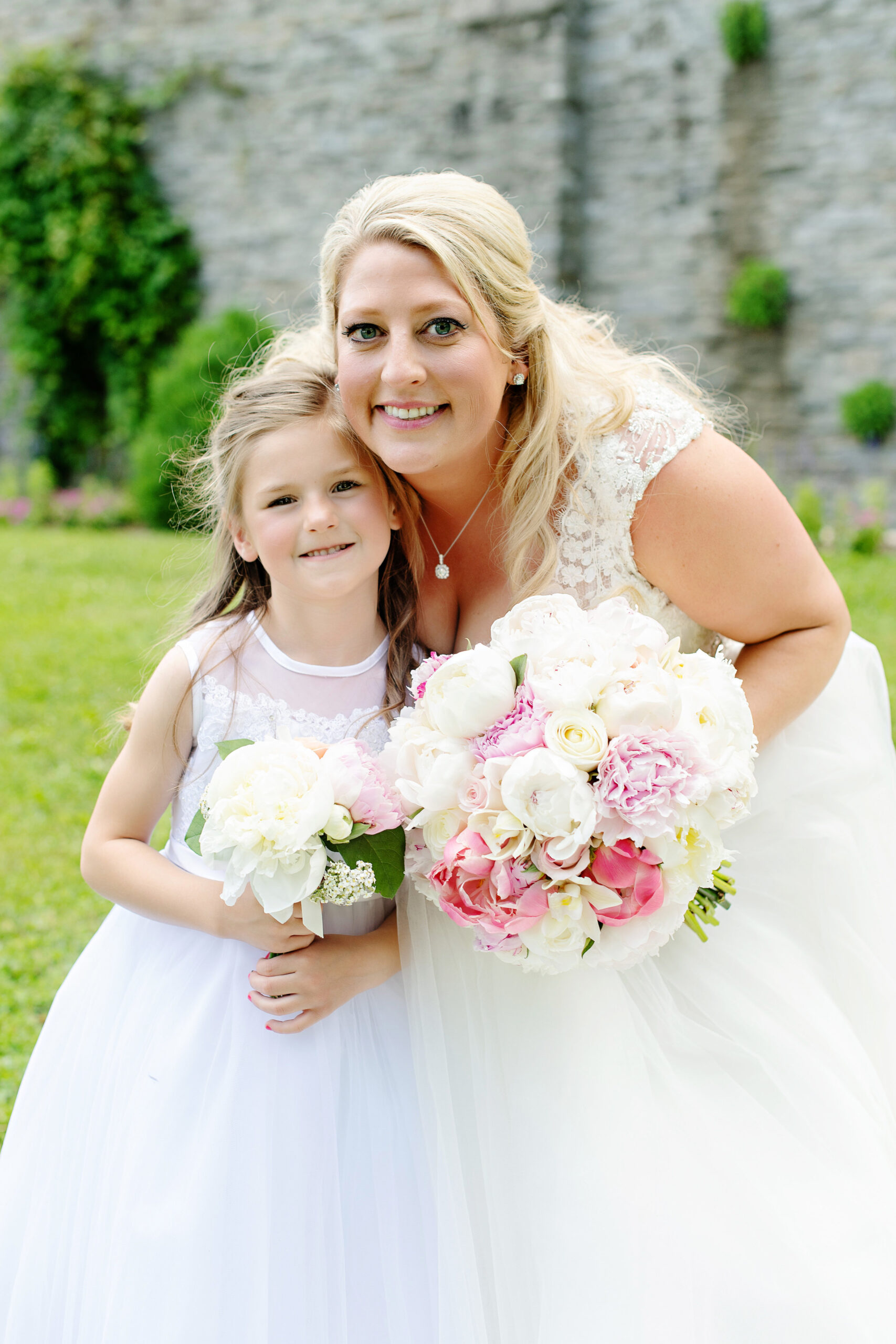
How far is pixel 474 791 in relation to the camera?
1.65 metres

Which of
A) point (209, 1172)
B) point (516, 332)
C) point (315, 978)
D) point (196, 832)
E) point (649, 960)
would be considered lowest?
point (209, 1172)

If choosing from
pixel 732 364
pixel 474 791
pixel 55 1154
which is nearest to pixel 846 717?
pixel 474 791

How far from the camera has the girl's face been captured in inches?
84.0

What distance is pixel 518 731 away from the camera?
5.29 feet

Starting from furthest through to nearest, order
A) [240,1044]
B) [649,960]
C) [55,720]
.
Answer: [55,720] → [649,960] → [240,1044]

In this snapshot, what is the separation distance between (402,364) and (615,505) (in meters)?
0.58

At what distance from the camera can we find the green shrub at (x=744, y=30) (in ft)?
32.4

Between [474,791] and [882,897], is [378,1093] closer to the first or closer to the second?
[474,791]

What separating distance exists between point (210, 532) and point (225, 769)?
1066 millimetres

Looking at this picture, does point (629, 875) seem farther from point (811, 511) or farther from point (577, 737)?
point (811, 511)

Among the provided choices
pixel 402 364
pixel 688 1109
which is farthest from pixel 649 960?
pixel 402 364

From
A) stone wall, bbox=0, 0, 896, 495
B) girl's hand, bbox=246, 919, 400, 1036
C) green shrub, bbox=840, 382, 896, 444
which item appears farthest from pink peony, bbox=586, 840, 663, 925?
green shrub, bbox=840, 382, 896, 444

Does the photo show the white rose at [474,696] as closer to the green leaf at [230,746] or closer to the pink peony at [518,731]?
the pink peony at [518,731]

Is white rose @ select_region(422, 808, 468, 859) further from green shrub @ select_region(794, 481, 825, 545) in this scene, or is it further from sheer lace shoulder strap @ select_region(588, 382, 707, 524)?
green shrub @ select_region(794, 481, 825, 545)
